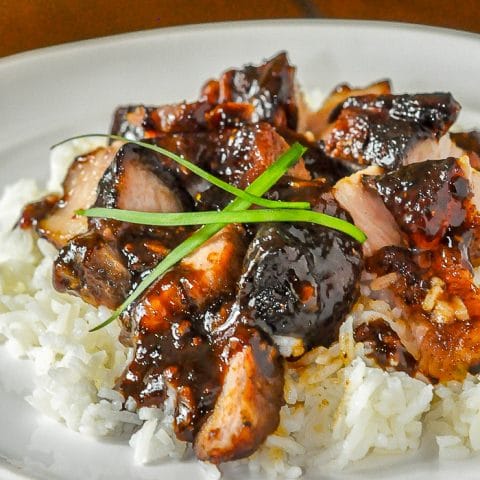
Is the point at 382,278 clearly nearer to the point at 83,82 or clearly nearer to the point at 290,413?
the point at 290,413

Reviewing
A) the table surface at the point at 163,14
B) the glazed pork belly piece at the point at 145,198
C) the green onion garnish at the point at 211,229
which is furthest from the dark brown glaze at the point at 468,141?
the table surface at the point at 163,14

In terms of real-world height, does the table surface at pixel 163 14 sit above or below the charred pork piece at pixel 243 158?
above

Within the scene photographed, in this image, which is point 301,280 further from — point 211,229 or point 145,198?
point 145,198

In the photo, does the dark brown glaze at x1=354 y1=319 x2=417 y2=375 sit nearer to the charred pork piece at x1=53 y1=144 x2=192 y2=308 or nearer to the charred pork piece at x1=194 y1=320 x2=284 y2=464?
the charred pork piece at x1=194 y1=320 x2=284 y2=464

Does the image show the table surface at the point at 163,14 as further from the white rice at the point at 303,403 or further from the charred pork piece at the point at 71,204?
the white rice at the point at 303,403

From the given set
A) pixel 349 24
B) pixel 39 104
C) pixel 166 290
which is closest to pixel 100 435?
pixel 166 290

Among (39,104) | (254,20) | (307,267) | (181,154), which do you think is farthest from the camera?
(254,20)
